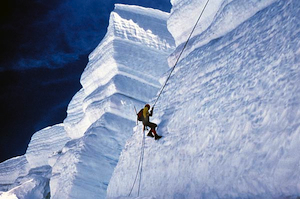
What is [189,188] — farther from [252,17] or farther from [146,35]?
[146,35]

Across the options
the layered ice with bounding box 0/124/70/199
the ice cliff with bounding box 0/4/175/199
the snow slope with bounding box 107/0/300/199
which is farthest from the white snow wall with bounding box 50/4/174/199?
the snow slope with bounding box 107/0/300/199

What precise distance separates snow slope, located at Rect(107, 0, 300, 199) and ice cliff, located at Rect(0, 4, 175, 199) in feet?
9.92

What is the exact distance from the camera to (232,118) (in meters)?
3.28

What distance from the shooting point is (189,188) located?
130 inches

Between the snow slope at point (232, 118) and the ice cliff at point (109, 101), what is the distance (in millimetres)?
3023

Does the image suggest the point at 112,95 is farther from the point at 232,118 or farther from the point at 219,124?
the point at 232,118

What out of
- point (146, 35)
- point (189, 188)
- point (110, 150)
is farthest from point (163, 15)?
point (189, 188)

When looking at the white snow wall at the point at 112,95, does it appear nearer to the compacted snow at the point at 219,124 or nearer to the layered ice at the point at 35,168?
the compacted snow at the point at 219,124

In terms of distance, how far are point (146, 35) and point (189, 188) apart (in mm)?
8113

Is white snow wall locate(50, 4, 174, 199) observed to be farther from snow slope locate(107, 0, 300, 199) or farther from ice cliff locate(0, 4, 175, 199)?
snow slope locate(107, 0, 300, 199)

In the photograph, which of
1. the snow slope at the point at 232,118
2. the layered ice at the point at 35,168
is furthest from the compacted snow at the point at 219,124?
the layered ice at the point at 35,168

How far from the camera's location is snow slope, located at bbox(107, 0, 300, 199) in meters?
2.53

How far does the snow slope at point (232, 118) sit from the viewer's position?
253cm

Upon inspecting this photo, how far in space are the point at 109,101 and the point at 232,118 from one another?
6484 mm
